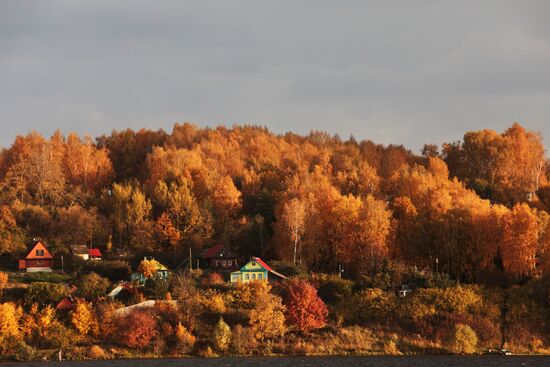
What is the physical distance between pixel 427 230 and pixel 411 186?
11389mm

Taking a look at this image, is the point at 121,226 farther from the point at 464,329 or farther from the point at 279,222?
the point at 464,329

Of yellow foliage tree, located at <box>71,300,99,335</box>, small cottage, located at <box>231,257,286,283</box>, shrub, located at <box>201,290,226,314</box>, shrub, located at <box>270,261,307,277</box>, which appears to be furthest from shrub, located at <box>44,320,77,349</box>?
shrub, located at <box>270,261,307,277</box>

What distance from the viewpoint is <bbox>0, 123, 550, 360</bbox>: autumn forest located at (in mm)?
59278

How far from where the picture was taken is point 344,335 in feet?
183

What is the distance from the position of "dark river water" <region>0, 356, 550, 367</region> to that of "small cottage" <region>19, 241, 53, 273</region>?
1922 cm

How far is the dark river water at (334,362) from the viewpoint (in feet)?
161

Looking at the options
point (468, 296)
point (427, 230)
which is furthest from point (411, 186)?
point (468, 296)

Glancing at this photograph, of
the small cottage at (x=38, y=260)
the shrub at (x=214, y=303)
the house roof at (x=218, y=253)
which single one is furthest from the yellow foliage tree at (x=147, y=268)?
the small cottage at (x=38, y=260)

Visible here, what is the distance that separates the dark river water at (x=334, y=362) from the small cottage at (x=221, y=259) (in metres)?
17.4

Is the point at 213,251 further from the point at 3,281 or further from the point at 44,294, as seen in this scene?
the point at 3,281

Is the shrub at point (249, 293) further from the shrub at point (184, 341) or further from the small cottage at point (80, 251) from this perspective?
the small cottage at point (80, 251)

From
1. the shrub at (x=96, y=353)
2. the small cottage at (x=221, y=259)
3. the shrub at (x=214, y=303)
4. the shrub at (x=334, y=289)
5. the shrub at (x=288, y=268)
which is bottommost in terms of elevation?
the shrub at (x=96, y=353)

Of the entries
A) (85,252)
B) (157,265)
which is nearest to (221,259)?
(157,265)

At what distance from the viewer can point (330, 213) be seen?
2808 inches
